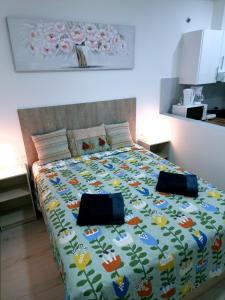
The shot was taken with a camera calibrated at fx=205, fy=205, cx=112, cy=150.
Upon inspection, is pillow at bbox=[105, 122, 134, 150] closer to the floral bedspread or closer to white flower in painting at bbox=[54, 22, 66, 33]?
the floral bedspread

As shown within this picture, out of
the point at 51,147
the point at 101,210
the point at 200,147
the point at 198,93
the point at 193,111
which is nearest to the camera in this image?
the point at 101,210

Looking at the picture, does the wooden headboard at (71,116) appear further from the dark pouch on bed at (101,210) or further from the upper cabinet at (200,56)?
the dark pouch on bed at (101,210)

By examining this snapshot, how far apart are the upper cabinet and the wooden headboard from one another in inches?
36.8

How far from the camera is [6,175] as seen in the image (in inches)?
85.3

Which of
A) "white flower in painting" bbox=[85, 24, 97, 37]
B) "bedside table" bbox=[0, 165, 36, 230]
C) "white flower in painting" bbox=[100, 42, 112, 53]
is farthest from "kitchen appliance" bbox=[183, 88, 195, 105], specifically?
"bedside table" bbox=[0, 165, 36, 230]

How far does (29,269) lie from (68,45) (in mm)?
2321

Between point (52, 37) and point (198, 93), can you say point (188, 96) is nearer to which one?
point (198, 93)

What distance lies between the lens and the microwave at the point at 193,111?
3064mm

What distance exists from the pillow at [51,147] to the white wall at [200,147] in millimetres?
1626

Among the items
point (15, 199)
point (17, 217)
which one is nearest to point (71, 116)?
point (15, 199)

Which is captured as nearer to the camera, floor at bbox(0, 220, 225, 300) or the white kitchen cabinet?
floor at bbox(0, 220, 225, 300)

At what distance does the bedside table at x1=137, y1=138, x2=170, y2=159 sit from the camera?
9.97ft

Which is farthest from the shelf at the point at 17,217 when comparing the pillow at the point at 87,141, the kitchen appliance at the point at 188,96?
the kitchen appliance at the point at 188,96

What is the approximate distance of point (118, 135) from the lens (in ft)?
9.07
